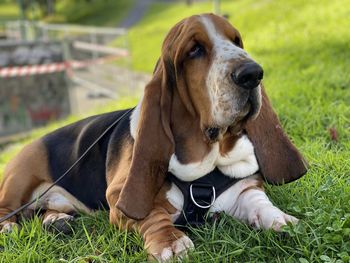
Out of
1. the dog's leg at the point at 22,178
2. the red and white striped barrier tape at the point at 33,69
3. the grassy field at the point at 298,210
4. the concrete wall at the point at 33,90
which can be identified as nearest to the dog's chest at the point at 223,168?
the grassy field at the point at 298,210

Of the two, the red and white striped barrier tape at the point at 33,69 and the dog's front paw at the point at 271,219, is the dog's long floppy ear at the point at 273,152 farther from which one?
the red and white striped barrier tape at the point at 33,69

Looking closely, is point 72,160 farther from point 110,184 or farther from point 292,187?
point 292,187

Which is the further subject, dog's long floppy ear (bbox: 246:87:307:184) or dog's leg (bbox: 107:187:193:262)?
dog's long floppy ear (bbox: 246:87:307:184)

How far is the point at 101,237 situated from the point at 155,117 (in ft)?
2.46

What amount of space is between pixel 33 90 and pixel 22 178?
818 cm

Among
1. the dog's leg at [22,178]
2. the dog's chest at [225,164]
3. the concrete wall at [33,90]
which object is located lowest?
the concrete wall at [33,90]

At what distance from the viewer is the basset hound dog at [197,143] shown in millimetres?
2479

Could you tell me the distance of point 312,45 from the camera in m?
6.98

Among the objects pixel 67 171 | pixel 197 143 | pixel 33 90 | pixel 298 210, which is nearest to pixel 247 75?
pixel 197 143

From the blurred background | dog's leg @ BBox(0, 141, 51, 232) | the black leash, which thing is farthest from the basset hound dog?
the blurred background

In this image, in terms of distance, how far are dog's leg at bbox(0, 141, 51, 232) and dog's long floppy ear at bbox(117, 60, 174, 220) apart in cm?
115

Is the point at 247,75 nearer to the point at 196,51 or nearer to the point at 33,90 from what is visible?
the point at 196,51

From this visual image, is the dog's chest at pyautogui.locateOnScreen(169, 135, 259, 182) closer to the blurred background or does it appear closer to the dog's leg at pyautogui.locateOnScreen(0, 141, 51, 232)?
the dog's leg at pyautogui.locateOnScreen(0, 141, 51, 232)

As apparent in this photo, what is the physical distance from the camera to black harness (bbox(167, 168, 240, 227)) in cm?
279
